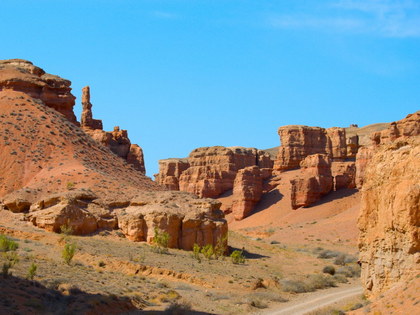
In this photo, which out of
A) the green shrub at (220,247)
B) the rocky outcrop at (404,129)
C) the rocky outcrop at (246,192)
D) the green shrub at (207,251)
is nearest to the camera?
the green shrub at (207,251)

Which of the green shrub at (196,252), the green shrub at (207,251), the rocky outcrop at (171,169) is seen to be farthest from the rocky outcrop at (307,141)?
the green shrub at (196,252)

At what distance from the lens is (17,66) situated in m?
70.6

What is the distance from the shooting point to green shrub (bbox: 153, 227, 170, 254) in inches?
1609

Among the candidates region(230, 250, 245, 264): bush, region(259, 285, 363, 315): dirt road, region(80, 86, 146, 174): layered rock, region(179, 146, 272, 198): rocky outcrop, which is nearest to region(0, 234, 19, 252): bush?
region(259, 285, 363, 315): dirt road

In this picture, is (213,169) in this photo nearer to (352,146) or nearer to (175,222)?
(352,146)

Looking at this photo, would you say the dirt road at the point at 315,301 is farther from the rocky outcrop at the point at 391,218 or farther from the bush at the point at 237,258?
the bush at the point at 237,258

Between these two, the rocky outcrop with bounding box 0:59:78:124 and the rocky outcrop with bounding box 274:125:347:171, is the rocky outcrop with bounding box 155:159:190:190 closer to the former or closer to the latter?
the rocky outcrop with bounding box 274:125:347:171

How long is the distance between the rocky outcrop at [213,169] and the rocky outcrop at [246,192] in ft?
25.4

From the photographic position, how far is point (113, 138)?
78.2 meters

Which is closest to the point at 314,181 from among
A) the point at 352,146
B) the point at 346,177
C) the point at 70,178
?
the point at 346,177

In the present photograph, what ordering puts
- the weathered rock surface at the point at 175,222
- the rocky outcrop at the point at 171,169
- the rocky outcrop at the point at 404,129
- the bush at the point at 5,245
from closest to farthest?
the bush at the point at 5,245 → the weathered rock surface at the point at 175,222 → the rocky outcrop at the point at 404,129 → the rocky outcrop at the point at 171,169

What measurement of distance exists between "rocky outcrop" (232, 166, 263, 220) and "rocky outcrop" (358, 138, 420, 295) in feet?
235

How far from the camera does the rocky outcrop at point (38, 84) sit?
222 ft

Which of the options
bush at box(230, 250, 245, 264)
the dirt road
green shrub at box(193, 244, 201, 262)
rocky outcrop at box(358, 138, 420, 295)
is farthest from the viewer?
bush at box(230, 250, 245, 264)
